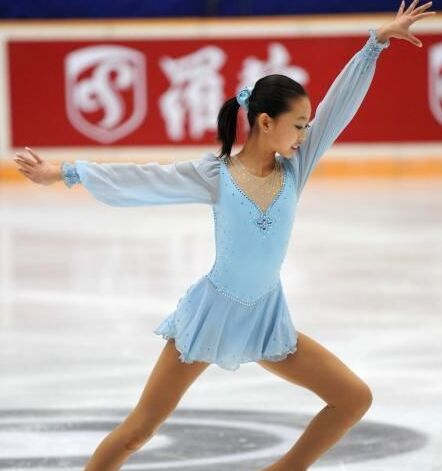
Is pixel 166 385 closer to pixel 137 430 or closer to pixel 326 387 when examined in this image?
pixel 137 430

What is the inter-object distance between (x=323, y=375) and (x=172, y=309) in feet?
10.9

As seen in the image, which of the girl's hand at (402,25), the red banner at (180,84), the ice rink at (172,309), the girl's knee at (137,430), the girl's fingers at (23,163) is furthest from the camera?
the red banner at (180,84)

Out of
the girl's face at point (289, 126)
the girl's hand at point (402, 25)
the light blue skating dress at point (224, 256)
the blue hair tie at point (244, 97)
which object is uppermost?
the girl's hand at point (402, 25)

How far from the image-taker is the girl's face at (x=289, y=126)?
11.2ft

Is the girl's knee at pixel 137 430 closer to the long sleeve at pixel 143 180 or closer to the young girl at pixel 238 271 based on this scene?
the young girl at pixel 238 271

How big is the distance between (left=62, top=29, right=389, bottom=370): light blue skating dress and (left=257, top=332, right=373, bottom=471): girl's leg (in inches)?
1.7

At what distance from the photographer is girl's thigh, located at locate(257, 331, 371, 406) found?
3.46 m

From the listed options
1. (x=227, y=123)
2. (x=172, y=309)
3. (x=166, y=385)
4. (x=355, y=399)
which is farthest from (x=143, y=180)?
(x=172, y=309)

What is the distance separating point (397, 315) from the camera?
256 inches

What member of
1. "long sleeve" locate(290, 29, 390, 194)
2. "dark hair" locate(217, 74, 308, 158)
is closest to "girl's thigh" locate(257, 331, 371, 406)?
"long sleeve" locate(290, 29, 390, 194)

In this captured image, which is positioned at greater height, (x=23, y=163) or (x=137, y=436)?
(x=23, y=163)

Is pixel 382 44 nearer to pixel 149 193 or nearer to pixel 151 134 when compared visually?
pixel 149 193

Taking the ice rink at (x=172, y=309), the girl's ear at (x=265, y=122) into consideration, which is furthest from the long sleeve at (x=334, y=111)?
the ice rink at (x=172, y=309)

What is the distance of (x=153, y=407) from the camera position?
135 inches
